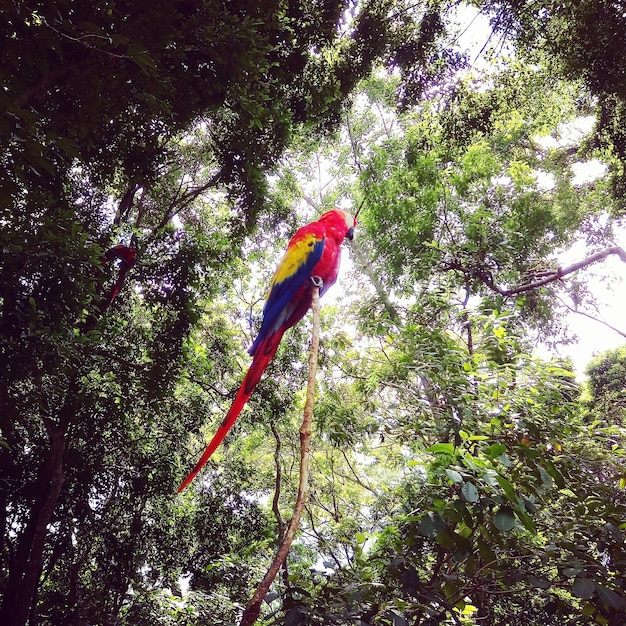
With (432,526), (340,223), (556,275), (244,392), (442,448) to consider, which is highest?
(556,275)

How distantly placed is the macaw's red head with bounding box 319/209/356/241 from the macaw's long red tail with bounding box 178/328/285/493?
556mm

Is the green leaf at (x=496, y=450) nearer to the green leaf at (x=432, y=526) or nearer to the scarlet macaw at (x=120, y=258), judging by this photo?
the green leaf at (x=432, y=526)

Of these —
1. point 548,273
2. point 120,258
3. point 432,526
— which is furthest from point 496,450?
point 120,258

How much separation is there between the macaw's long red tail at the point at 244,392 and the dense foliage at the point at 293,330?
1.78ft

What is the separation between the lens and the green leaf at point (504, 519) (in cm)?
138

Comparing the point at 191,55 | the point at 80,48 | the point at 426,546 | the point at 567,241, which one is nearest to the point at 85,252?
the point at 80,48

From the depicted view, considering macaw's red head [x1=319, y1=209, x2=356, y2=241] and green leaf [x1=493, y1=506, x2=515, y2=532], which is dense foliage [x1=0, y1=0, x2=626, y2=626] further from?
macaw's red head [x1=319, y1=209, x2=356, y2=241]

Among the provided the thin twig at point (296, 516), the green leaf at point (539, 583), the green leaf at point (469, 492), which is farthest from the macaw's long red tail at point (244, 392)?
the green leaf at point (539, 583)

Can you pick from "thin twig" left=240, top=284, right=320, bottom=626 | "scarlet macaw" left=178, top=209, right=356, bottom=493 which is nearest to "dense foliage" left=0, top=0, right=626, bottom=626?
"thin twig" left=240, top=284, right=320, bottom=626

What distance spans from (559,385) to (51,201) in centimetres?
311

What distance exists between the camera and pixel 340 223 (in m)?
2.07

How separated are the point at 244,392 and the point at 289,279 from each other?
0.55m

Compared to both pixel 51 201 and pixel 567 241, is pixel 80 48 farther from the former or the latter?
pixel 567 241

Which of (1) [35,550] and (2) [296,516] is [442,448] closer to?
(2) [296,516]
